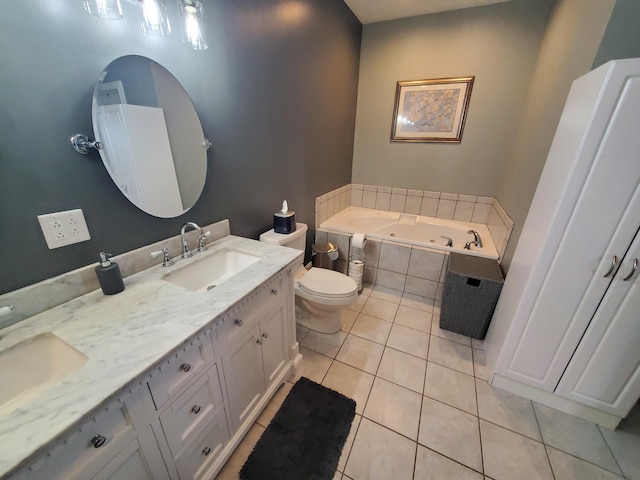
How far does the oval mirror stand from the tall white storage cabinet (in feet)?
5.68

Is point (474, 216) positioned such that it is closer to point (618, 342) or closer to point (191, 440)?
point (618, 342)

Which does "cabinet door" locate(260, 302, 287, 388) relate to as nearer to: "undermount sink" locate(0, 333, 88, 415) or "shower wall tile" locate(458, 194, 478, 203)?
"undermount sink" locate(0, 333, 88, 415)

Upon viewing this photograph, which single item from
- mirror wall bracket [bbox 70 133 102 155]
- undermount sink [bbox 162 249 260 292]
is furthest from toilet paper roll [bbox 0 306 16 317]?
mirror wall bracket [bbox 70 133 102 155]

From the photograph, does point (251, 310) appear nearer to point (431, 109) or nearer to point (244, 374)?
point (244, 374)

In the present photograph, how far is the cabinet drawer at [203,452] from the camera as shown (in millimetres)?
893

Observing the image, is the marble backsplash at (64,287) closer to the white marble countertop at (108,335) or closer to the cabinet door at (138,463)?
the white marble countertop at (108,335)

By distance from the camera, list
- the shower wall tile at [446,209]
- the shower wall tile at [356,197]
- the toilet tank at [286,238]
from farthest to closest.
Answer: the shower wall tile at [356,197] → the shower wall tile at [446,209] → the toilet tank at [286,238]

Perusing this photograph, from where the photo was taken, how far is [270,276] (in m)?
1.10

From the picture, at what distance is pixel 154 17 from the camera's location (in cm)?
96

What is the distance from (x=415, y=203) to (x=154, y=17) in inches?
108

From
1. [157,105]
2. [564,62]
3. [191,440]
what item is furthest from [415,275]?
[157,105]

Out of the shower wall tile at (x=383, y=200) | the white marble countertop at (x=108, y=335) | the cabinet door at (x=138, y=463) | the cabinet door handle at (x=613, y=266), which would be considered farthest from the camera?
the shower wall tile at (x=383, y=200)

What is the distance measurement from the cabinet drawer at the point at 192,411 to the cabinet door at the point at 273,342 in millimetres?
300

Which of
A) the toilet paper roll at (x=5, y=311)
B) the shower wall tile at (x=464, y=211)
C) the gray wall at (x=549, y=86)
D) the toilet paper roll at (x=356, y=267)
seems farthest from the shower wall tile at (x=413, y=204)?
the toilet paper roll at (x=5, y=311)
